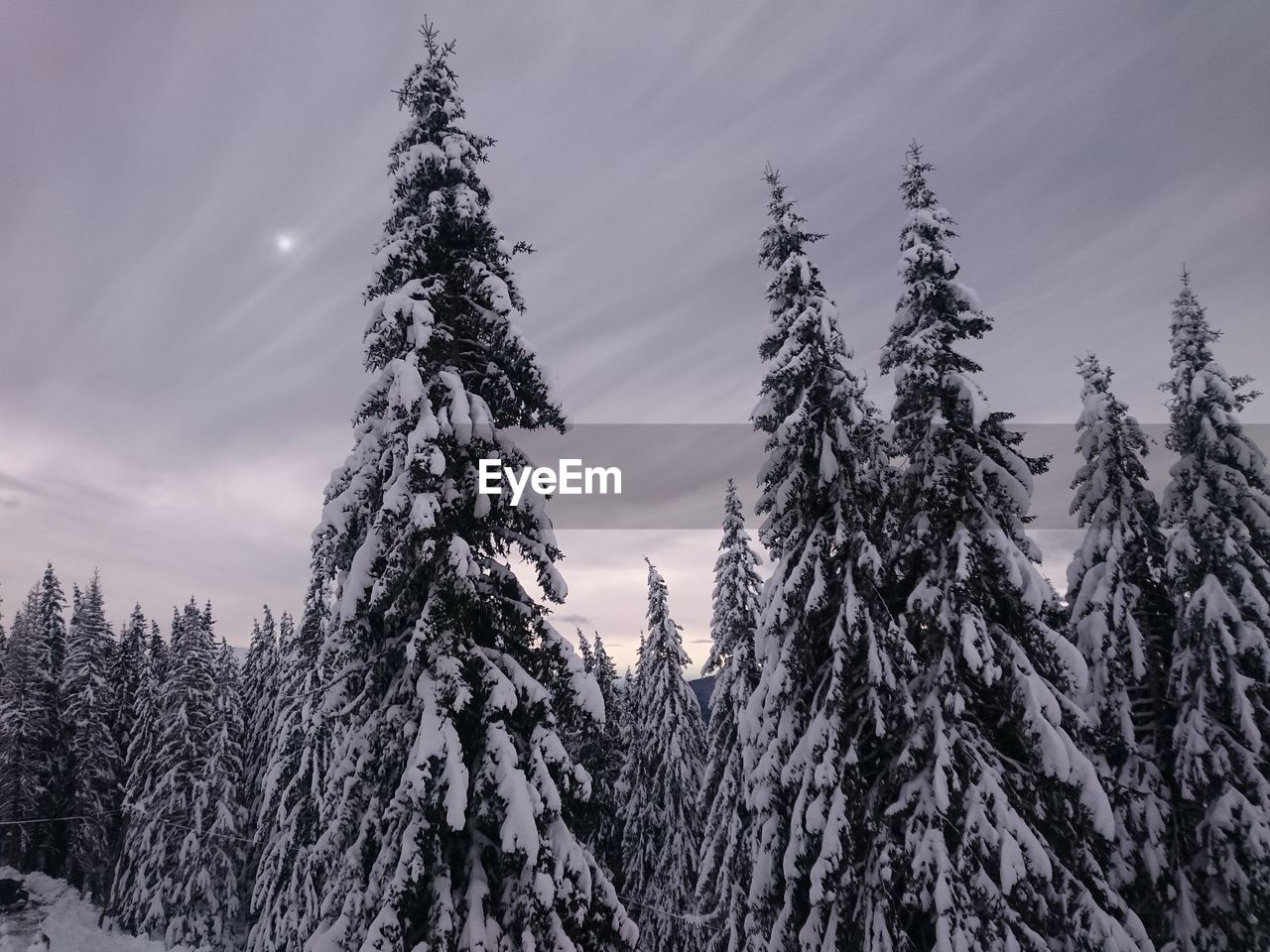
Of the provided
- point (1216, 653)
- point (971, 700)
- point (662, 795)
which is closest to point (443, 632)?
point (971, 700)

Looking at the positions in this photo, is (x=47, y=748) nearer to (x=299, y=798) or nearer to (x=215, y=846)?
(x=215, y=846)

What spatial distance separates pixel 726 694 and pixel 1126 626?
11636 mm

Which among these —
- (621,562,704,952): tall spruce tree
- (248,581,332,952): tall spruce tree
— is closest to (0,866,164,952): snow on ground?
(248,581,332,952): tall spruce tree

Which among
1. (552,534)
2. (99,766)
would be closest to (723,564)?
(552,534)

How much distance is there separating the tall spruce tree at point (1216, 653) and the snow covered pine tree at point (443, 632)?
593 inches

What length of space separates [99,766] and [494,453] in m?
48.5

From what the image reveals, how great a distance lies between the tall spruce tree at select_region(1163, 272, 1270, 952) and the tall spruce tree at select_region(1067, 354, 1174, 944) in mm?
670

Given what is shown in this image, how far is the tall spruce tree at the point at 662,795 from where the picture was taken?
2973 cm

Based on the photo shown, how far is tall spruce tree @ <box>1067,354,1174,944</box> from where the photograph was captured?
16.9m

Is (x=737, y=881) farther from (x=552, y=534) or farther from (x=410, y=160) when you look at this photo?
(x=410, y=160)

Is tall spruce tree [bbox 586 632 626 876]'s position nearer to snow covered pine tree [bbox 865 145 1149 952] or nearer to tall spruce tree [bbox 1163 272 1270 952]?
snow covered pine tree [bbox 865 145 1149 952]

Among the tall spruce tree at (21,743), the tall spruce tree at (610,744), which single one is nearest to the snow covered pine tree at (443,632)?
the tall spruce tree at (610,744)

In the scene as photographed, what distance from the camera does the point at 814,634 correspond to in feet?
44.0

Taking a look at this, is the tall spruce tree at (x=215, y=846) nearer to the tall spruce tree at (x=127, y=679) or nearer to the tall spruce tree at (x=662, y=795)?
the tall spruce tree at (x=127, y=679)
